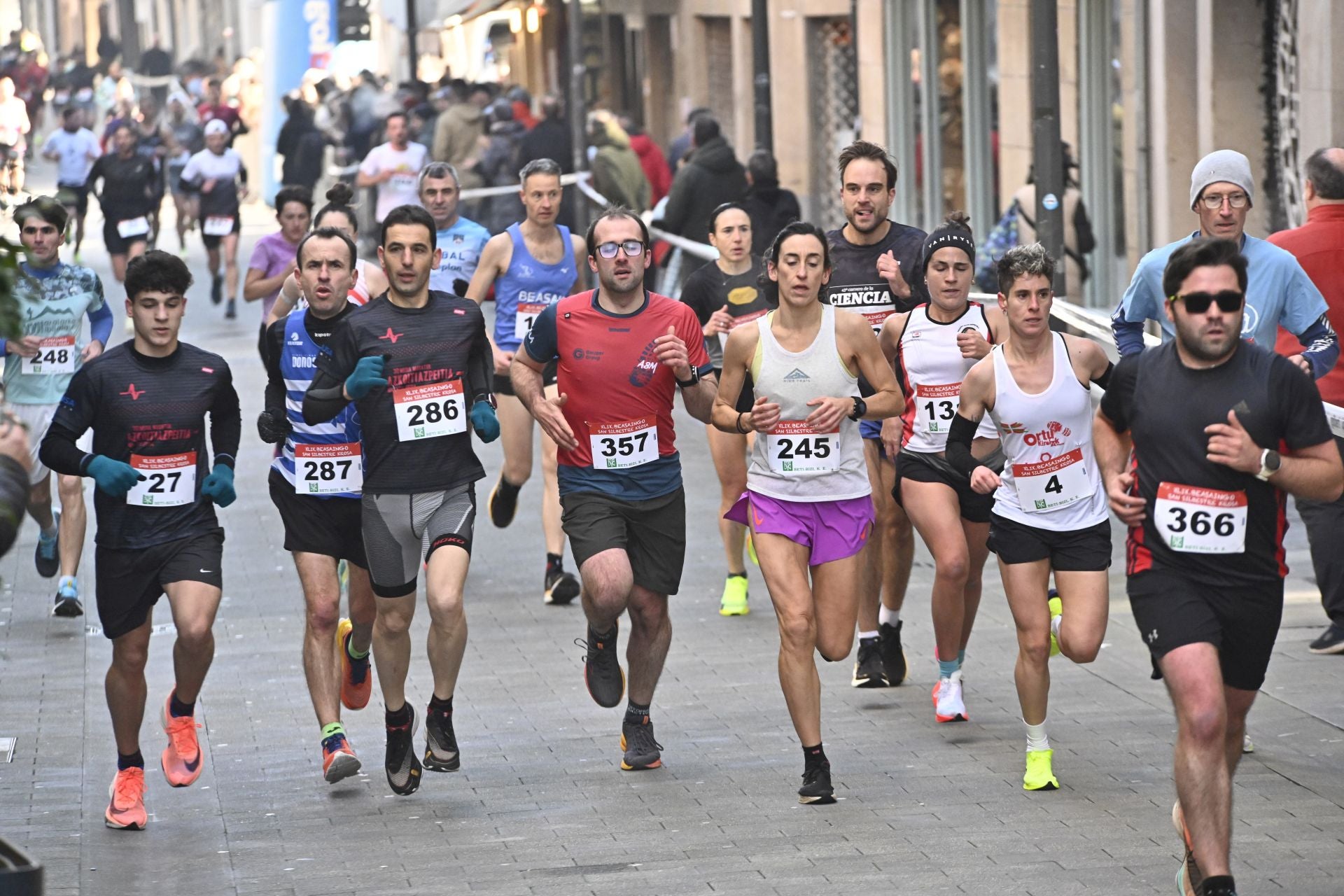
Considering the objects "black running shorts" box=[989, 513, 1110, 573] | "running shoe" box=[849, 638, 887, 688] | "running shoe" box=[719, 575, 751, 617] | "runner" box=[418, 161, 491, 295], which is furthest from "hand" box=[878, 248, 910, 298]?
"runner" box=[418, 161, 491, 295]

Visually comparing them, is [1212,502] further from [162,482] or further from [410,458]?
[162,482]

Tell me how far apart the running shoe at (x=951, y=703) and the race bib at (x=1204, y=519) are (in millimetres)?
2643

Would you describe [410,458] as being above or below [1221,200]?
below

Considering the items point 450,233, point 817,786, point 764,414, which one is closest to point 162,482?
point 764,414

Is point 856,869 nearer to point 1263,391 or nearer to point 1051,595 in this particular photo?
point 1263,391

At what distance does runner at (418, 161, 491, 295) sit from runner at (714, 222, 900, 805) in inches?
161

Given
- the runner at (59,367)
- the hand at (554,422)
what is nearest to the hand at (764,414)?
the hand at (554,422)

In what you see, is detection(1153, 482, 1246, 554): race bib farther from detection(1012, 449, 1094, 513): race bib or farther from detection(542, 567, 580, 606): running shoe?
detection(542, 567, 580, 606): running shoe

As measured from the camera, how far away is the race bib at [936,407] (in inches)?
337

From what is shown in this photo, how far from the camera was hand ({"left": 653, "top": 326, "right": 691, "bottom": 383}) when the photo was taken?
7.86 m

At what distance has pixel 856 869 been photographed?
680cm

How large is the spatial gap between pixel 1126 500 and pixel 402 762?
9.17 feet

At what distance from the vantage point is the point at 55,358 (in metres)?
11.2

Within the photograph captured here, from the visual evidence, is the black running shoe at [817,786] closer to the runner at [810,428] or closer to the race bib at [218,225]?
the runner at [810,428]
